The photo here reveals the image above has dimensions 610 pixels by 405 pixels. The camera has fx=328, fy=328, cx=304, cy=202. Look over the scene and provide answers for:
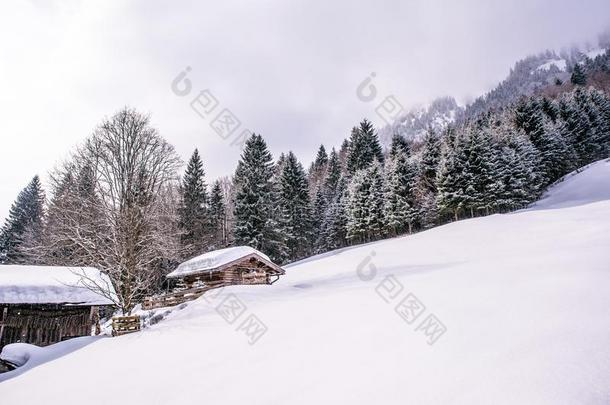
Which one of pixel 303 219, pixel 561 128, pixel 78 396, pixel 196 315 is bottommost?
pixel 78 396

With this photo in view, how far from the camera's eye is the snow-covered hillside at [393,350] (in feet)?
16.9

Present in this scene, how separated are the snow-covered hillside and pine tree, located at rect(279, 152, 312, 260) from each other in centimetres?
3326

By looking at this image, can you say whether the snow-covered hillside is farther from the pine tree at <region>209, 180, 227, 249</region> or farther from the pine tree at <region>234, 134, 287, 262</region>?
the pine tree at <region>209, 180, 227, 249</region>

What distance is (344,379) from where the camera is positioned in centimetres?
611

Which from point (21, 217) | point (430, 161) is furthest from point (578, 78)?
point (21, 217)

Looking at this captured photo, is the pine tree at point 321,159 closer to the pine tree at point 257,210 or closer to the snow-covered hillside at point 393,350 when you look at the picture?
the pine tree at point 257,210

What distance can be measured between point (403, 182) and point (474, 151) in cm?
902

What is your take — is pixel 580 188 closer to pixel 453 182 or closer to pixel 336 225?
pixel 453 182

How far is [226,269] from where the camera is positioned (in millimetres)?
22422

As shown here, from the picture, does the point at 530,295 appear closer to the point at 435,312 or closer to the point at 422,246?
the point at 435,312

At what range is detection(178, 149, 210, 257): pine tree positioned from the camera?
35.2 metres

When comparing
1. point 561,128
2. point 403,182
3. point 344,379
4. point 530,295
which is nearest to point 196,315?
point 344,379

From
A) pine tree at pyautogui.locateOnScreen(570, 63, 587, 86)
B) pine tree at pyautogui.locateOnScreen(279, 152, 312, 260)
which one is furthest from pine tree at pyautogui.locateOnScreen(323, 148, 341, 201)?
pine tree at pyautogui.locateOnScreen(570, 63, 587, 86)

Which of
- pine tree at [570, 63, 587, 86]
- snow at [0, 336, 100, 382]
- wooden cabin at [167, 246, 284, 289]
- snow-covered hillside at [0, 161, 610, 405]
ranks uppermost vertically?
pine tree at [570, 63, 587, 86]
